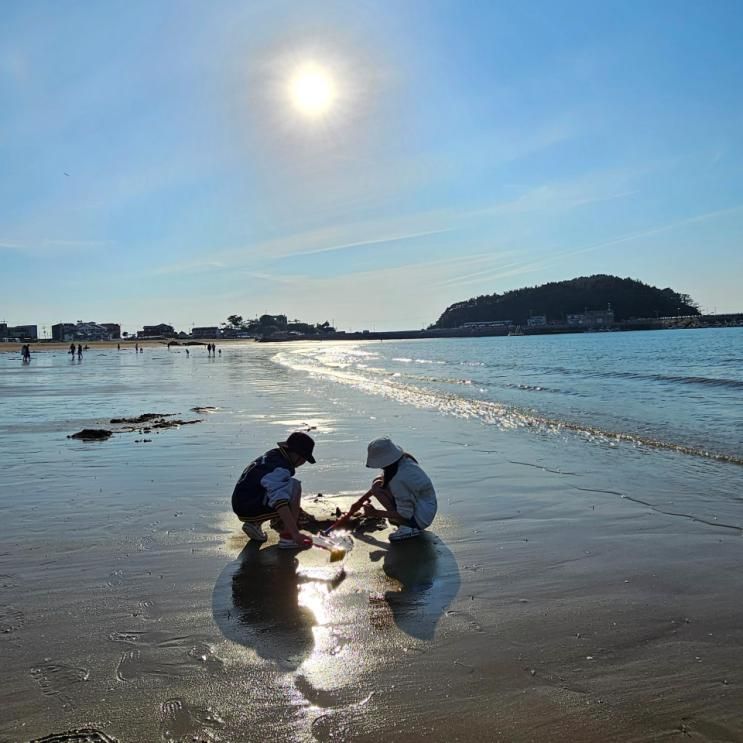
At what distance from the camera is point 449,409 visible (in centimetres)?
1961

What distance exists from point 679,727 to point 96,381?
108ft

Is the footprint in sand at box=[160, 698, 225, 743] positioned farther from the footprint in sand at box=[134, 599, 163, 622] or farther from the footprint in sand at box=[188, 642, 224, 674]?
the footprint in sand at box=[134, 599, 163, 622]

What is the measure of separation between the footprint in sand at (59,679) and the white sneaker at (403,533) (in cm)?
340

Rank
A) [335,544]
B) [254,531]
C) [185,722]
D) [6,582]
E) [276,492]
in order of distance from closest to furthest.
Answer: [185,722] < [6,582] < [335,544] < [276,492] < [254,531]

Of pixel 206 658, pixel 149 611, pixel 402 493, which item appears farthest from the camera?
pixel 402 493

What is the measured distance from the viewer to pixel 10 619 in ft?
14.7

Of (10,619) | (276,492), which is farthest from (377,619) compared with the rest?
(10,619)

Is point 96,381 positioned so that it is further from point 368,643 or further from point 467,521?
point 368,643

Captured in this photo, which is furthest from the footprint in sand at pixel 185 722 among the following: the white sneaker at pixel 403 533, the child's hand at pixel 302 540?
the white sneaker at pixel 403 533

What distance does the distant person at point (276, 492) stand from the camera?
20.6 feet

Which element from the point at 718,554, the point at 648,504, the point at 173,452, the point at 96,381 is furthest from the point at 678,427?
the point at 96,381

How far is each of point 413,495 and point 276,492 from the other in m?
1.48

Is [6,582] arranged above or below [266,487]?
below

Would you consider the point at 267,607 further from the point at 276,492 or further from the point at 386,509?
the point at 386,509
